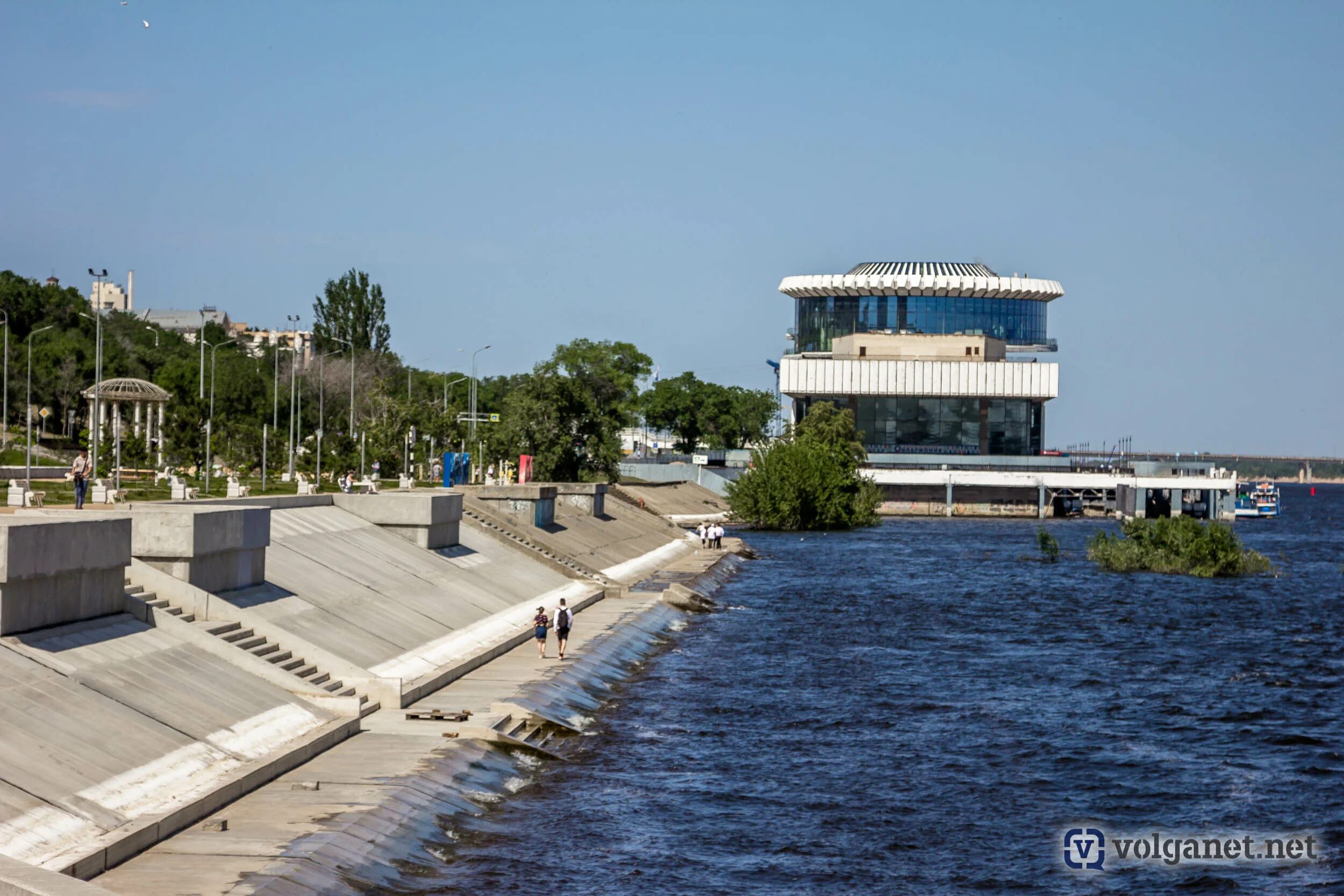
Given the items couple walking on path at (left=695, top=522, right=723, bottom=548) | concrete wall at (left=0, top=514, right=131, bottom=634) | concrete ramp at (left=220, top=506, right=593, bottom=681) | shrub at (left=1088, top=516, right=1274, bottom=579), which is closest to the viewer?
concrete wall at (left=0, top=514, right=131, bottom=634)

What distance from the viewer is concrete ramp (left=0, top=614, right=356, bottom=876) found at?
2058 cm

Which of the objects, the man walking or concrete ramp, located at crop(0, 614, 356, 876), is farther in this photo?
the man walking

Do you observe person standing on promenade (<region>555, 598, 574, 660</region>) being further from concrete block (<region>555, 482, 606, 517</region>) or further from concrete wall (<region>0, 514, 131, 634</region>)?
concrete block (<region>555, 482, 606, 517</region>)

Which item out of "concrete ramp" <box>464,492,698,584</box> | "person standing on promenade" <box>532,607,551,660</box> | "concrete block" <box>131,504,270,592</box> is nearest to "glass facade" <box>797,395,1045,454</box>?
"concrete ramp" <box>464,492,698,584</box>

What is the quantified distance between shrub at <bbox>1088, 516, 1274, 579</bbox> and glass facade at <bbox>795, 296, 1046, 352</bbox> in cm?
8611

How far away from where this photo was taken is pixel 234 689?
29.1m

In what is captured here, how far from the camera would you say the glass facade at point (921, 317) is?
581 feet

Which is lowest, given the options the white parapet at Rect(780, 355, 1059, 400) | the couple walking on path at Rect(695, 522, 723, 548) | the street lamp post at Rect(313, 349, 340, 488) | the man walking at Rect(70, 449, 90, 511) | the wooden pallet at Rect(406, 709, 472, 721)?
the couple walking on path at Rect(695, 522, 723, 548)

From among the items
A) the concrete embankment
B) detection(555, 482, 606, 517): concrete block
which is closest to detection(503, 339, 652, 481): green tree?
detection(555, 482, 606, 517): concrete block

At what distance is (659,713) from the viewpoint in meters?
37.6

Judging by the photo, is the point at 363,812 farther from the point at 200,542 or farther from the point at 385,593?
the point at 385,593

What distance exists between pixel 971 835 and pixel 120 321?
170698 millimetres

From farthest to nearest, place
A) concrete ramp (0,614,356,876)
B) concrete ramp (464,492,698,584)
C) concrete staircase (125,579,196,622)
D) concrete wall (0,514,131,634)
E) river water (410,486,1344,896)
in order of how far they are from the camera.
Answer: concrete ramp (464,492,698,584), concrete staircase (125,579,196,622), concrete wall (0,514,131,634), river water (410,486,1344,896), concrete ramp (0,614,356,876)

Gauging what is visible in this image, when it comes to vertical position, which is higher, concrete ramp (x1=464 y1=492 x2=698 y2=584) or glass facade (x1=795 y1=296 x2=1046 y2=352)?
glass facade (x1=795 y1=296 x2=1046 y2=352)
